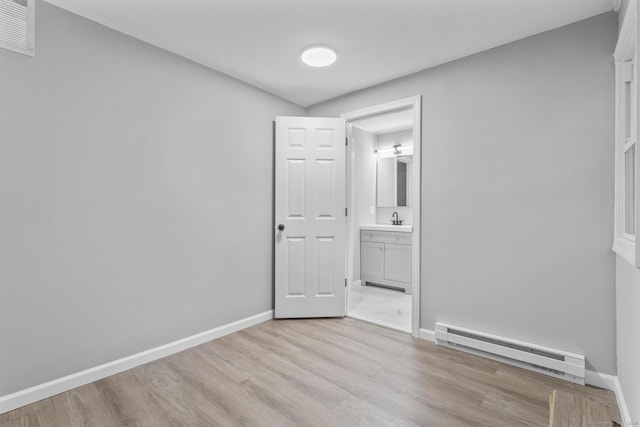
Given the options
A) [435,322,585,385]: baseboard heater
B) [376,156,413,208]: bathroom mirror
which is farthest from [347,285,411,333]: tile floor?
[376,156,413,208]: bathroom mirror

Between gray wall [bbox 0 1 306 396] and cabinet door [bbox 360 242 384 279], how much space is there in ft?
6.96

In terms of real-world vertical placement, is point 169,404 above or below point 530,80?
below

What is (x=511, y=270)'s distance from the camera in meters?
2.33

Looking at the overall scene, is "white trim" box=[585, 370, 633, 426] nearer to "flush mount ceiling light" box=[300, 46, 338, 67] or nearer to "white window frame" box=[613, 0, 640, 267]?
"white window frame" box=[613, 0, 640, 267]

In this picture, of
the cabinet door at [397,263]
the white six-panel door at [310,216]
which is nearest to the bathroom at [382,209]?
the cabinet door at [397,263]

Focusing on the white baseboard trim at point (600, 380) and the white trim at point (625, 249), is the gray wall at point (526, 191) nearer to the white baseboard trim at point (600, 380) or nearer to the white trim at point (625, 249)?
the white baseboard trim at point (600, 380)

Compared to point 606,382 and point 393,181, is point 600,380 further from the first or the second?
point 393,181

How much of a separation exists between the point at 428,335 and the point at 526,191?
1437mm

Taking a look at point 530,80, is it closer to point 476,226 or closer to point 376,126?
point 476,226

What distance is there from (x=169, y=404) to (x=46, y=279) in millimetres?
1083

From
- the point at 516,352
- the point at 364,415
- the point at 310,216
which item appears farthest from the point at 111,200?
the point at 516,352

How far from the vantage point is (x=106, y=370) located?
2.12 metres

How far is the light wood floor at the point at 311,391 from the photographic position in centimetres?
170

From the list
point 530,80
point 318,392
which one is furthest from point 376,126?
point 318,392
